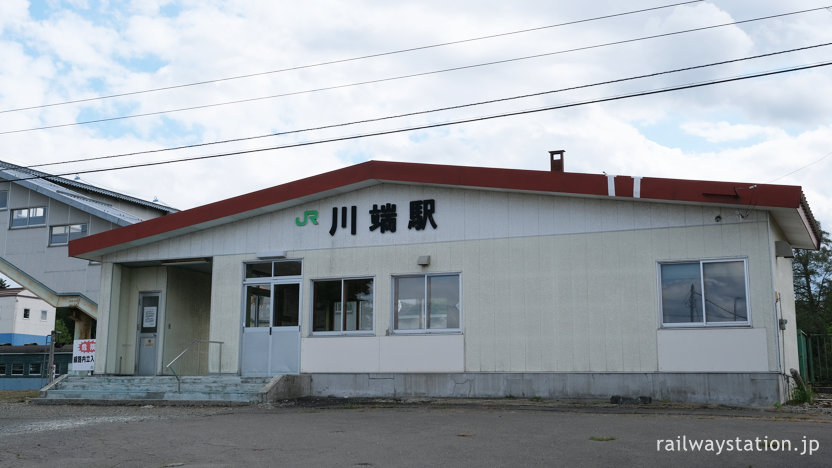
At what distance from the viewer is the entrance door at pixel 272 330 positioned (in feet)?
58.3

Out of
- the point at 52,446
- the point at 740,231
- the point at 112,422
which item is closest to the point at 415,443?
the point at 52,446

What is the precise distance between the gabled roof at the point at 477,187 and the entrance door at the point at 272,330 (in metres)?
1.96

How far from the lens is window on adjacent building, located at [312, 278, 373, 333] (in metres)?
17.2

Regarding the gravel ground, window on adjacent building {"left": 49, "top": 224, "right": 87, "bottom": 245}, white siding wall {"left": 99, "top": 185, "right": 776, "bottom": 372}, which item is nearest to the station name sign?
white siding wall {"left": 99, "top": 185, "right": 776, "bottom": 372}

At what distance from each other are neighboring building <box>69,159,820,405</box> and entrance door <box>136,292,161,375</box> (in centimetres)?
28

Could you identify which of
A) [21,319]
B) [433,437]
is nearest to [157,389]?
[433,437]

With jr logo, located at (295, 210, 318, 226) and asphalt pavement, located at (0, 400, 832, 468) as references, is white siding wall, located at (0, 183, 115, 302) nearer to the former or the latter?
jr logo, located at (295, 210, 318, 226)

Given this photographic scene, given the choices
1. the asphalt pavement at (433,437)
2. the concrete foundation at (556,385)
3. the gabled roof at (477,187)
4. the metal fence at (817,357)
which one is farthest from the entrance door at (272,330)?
the metal fence at (817,357)

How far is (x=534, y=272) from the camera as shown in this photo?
50.9 feet

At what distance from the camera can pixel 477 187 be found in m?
15.9

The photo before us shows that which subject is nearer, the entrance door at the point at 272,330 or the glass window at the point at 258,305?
the entrance door at the point at 272,330

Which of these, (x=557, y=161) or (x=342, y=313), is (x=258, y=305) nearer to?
(x=342, y=313)

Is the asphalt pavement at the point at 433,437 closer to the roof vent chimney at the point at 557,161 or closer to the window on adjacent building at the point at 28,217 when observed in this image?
the roof vent chimney at the point at 557,161

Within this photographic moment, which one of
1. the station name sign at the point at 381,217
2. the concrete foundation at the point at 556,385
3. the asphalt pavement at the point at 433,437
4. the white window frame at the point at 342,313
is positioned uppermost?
the station name sign at the point at 381,217
